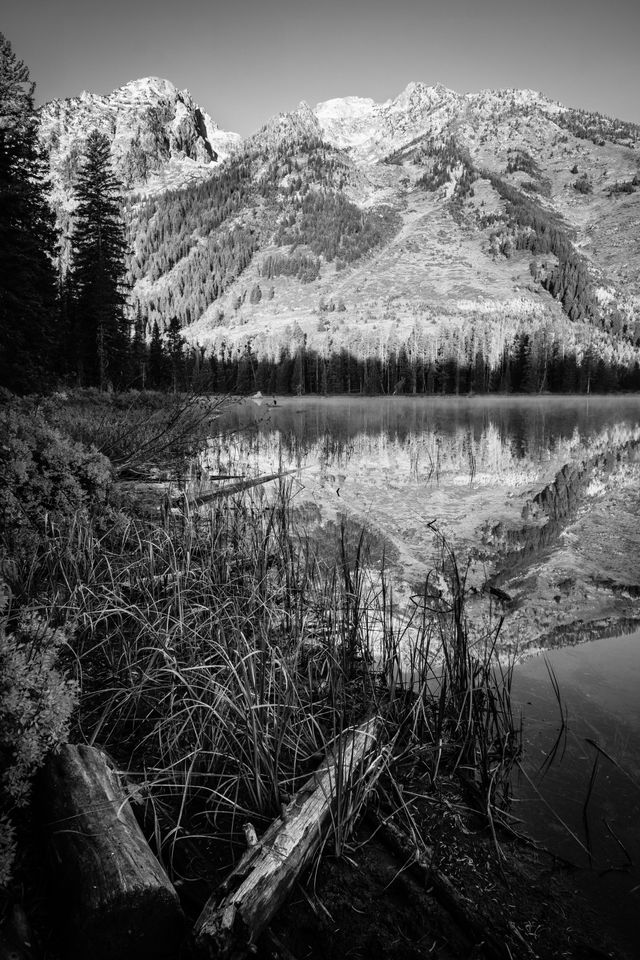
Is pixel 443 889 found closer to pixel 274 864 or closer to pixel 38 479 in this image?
pixel 274 864

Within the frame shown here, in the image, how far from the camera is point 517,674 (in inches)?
159

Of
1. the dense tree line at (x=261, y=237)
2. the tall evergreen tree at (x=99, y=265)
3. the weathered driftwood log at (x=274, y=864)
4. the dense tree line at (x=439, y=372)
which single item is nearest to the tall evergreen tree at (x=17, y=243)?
the tall evergreen tree at (x=99, y=265)

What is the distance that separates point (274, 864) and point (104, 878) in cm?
62

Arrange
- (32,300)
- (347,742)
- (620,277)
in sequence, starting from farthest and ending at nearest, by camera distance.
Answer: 1. (620,277)
2. (32,300)
3. (347,742)

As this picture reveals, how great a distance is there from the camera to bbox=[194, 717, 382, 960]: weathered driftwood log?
64.6 inches

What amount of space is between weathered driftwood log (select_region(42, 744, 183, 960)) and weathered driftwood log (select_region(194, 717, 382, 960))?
0.22 meters

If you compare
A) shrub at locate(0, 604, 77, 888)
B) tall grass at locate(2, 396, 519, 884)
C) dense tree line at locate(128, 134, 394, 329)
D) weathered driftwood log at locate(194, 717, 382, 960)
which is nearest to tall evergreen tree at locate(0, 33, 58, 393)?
tall grass at locate(2, 396, 519, 884)

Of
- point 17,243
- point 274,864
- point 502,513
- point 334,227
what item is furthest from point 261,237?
point 274,864

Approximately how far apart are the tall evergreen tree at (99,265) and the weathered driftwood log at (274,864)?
28.2 metres

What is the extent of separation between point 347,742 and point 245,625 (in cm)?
141

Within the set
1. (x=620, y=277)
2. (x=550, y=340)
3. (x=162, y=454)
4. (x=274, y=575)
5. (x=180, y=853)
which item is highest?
(x=620, y=277)

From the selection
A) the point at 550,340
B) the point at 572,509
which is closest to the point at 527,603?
the point at 572,509

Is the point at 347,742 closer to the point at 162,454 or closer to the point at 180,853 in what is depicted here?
the point at 180,853

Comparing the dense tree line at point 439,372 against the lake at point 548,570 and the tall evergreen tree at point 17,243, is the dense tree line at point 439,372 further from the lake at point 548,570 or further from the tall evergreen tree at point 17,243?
the lake at point 548,570
